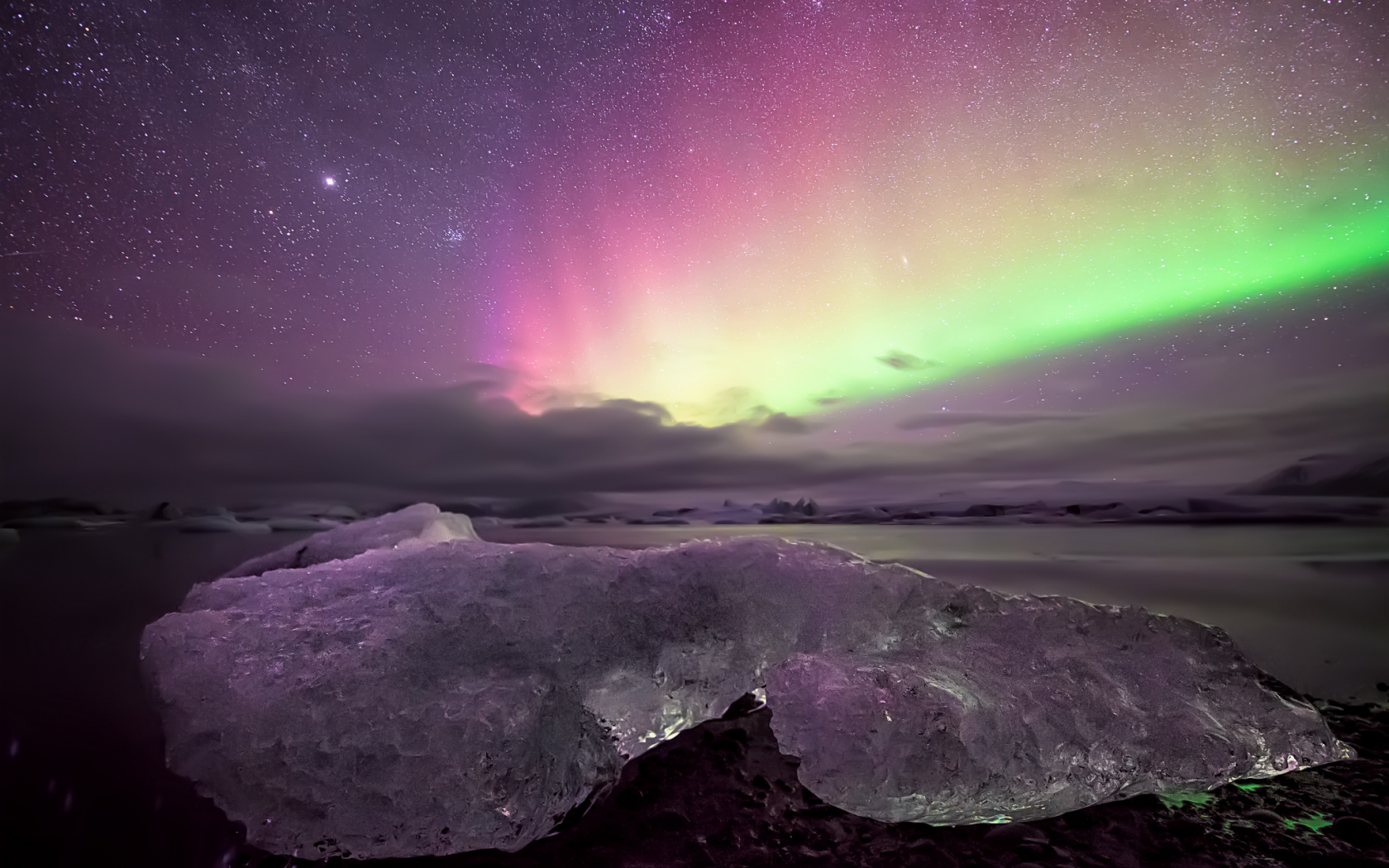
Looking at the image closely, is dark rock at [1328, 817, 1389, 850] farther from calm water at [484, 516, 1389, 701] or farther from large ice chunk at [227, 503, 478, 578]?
large ice chunk at [227, 503, 478, 578]

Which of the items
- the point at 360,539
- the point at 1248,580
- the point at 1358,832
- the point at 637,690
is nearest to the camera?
the point at 1358,832

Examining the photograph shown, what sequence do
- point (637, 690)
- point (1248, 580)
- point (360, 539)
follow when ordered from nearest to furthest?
point (637, 690)
point (360, 539)
point (1248, 580)

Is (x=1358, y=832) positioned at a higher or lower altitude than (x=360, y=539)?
lower

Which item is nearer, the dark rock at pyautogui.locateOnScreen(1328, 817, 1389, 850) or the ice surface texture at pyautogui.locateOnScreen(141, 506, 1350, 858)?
the dark rock at pyautogui.locateOnScreen(1328, 817, 1389, 850)

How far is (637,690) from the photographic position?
2.37 m

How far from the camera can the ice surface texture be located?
69.8 inches

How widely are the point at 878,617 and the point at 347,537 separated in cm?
361

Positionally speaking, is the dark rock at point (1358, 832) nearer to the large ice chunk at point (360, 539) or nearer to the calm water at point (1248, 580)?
the calm water at point (1248, 580)

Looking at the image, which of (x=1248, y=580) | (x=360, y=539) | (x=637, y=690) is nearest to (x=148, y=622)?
(x=360, y=539)

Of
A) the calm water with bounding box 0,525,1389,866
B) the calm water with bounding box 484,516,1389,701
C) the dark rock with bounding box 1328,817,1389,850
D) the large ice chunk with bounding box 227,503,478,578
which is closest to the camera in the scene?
the dark rock with bounding box 1328,817,1389,850

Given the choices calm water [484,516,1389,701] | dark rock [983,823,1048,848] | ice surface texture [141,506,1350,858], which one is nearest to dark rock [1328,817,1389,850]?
ice surface texture [141,506,1350,858]

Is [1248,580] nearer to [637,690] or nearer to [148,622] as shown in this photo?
[637,690]

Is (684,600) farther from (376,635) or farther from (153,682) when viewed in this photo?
(153,682)

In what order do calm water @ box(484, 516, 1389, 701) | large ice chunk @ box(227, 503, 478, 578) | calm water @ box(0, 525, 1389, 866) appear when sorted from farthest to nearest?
large ice chunk @ box(227, 503, 478, 578)
calm water @ box(484, 516, 1389, 701)
calm water @ box(0, 525, 1389, 866)
